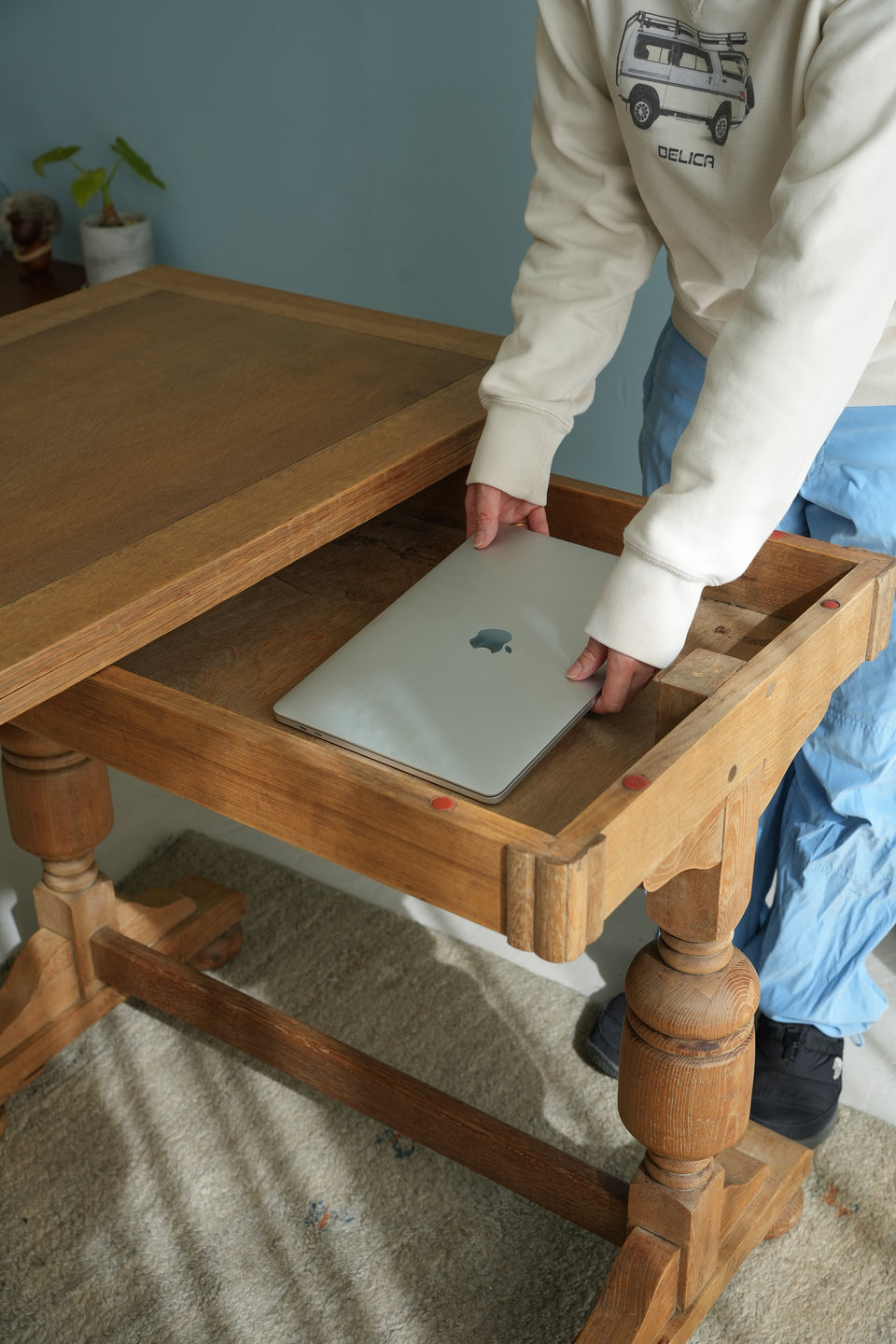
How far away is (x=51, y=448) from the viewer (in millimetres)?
1024

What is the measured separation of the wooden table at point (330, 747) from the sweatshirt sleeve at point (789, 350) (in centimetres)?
6

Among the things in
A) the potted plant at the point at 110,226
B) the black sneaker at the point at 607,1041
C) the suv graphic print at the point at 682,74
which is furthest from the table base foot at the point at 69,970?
the potted plant at the point at 110,226

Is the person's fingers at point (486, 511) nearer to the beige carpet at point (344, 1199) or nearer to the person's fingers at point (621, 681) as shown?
the person's fingers at point (621, 681)

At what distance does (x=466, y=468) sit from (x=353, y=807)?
551 mm

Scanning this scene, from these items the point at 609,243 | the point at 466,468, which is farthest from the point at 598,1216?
the point at 609,243

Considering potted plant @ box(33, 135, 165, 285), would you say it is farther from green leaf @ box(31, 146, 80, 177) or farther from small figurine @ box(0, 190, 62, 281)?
small figurine @ box(0, 190, 62, 281)

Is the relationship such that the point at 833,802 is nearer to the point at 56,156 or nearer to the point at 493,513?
the point at 493,513

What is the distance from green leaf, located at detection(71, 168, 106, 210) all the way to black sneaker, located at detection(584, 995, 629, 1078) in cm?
180

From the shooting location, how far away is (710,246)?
101 centimetres

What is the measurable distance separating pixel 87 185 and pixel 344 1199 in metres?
1.92

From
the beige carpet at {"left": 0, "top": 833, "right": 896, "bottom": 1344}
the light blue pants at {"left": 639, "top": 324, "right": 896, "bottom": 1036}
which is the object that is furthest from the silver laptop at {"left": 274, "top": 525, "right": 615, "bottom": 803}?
the beige carpet at {"left": 0, "top": 833, "right": 896, "bottom": 1344}

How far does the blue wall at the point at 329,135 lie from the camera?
198 centimetres

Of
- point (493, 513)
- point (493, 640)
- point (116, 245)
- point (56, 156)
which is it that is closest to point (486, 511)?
point (493, 513)

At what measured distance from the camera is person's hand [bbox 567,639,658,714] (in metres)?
0.87
